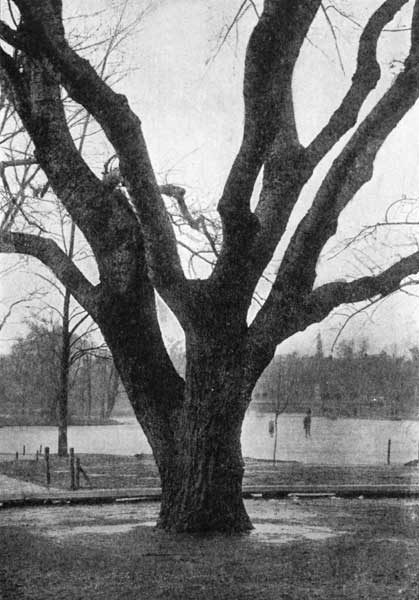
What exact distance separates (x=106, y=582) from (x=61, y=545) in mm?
1836

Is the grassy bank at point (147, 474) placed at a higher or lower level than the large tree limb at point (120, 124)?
lower

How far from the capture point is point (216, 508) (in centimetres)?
830

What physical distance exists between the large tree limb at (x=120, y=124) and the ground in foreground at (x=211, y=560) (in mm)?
2469

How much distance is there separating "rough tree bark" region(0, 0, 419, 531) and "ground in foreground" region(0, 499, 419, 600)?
0.71 m

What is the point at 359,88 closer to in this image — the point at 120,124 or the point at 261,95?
the point at 261,95

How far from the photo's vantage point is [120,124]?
7844 mm

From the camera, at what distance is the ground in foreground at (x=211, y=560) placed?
6.06 m

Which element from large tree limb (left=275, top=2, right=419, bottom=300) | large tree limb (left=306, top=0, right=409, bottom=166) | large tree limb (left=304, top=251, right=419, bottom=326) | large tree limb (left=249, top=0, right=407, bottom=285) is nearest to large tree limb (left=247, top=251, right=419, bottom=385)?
large tree limb (left=304, top=251, right=419, bottom=326)

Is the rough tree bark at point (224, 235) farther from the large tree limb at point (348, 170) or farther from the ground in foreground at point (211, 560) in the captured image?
the ground in foreground at point (211, 560)

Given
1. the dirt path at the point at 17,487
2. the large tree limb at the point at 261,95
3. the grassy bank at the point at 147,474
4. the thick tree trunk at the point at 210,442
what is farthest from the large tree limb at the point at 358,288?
the grassy bank at the point at 147,474

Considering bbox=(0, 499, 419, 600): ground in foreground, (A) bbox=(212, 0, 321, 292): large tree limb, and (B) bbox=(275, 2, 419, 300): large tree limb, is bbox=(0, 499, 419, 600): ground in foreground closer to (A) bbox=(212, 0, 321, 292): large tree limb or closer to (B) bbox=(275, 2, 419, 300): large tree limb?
(B) bbox=(275, 2, 419, 300): large tree limb

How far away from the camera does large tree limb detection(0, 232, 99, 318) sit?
8.95 metres

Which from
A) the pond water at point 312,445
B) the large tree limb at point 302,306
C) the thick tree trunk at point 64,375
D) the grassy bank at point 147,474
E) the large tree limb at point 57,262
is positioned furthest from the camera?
the pond water at point 312,445

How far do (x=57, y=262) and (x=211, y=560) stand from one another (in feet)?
12.6
